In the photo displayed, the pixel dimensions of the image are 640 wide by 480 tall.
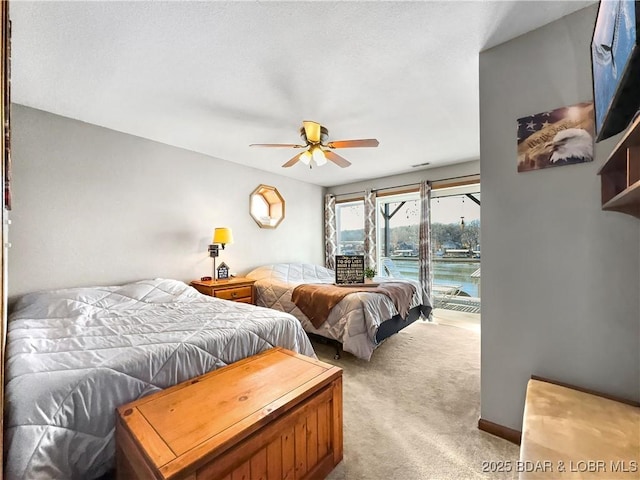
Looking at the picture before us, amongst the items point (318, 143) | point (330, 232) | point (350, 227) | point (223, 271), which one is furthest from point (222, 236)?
point (350, 227)

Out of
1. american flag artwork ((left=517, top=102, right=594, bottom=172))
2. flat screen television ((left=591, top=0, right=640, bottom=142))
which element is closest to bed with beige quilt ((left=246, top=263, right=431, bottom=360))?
american flag artwork ((left=517, top=102, right=594, bottom=172))

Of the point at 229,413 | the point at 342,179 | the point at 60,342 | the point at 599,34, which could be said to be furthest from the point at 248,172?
the point at 599,34

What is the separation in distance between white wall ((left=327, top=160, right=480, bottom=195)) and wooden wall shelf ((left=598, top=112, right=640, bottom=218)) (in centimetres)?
294

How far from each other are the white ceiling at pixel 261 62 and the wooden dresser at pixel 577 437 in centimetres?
203

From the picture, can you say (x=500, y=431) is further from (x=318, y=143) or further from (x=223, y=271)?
(x=223, y=271)

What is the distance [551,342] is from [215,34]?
→ 265 cm

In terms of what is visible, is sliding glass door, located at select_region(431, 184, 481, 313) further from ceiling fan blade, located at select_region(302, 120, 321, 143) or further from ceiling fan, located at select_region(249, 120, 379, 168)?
ceiling fan blade, located at select_region(302, 120, 321, 143)

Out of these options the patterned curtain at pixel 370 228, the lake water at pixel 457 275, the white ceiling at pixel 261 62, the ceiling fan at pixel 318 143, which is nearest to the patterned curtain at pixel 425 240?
the lake water at pixel 457 275

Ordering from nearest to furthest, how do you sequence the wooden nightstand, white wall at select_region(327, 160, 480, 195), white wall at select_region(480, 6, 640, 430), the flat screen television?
the flat screen television
white wall at select_region(480, 6, 640, 430)
the wooden nightstand
white wall at select_region(327, 160, 480, 195)

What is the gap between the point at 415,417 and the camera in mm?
1918

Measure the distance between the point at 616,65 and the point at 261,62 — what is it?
180 centimetres

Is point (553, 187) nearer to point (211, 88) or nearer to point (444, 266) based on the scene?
point (211, 88)

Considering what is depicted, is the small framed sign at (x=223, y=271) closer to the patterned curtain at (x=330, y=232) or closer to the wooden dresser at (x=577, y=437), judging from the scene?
the patterned curtain at (x=330, y=232)

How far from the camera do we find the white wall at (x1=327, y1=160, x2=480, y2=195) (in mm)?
4167
